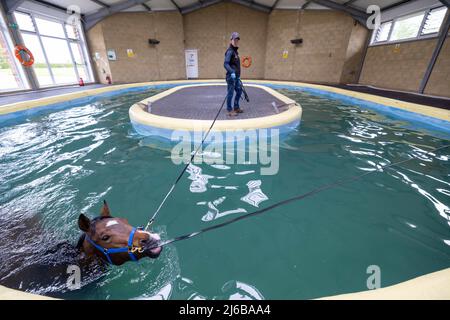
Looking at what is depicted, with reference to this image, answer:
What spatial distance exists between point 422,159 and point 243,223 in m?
3.54

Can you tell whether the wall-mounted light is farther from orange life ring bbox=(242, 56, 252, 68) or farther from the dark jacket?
the dark jacket

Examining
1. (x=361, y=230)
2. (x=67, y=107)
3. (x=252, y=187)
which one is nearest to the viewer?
(x=361, y=230)

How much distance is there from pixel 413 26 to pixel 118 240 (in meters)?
13.7

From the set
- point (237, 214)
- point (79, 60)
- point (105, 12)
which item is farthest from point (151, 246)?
point (79, 60)

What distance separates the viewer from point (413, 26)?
9109 millimetres

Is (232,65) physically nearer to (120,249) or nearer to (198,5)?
(120,249)

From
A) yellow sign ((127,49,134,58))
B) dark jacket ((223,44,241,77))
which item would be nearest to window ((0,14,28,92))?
yellow sign ((127,49,134,58))

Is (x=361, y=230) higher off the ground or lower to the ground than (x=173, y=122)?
lower

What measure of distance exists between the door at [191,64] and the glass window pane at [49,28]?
7512 millimetres

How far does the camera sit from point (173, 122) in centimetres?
Answer: 430

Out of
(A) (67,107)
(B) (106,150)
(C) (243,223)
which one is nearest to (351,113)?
(C) (243,223)

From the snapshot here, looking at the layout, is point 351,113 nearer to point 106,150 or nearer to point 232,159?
point 232,159

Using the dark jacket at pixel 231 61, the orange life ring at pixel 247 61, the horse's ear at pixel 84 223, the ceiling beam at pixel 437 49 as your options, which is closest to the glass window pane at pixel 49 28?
the orange life ring at pixel 247 61
